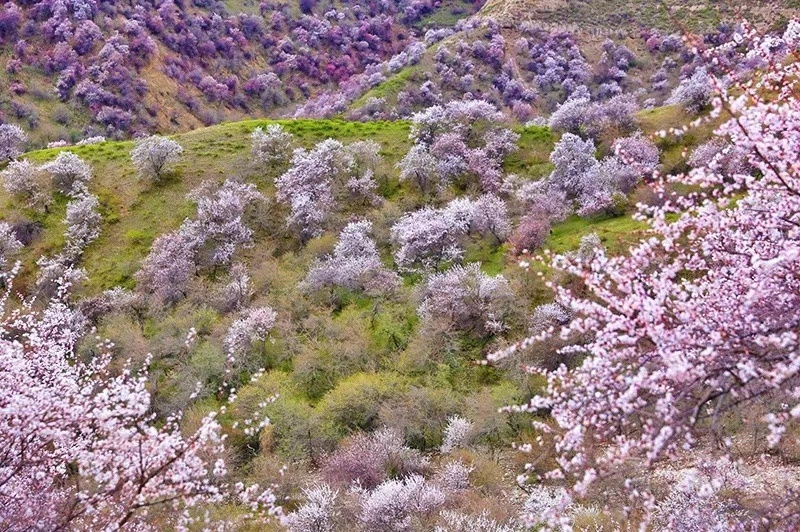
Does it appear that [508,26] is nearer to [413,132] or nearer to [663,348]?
[413,132]

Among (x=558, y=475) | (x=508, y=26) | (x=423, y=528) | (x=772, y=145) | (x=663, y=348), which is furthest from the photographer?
(x=508, y=26)

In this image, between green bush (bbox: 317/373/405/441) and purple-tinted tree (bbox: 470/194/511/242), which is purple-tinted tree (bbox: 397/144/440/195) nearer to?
purple-tinted tree (bbox: 470/194/511/242)

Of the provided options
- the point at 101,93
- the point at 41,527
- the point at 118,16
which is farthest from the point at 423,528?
the point at 118,16

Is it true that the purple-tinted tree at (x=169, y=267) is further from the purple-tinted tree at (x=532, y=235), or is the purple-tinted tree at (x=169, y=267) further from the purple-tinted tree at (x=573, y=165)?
the purple-tinted tree at (x=573, y=165)

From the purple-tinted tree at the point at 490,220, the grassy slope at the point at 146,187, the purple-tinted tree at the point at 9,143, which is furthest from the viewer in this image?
the purple-tinted tree at the point at 9,143

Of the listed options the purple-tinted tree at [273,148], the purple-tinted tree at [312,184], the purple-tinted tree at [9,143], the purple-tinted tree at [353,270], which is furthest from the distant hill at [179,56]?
the purple-tinted tree at [353,270]

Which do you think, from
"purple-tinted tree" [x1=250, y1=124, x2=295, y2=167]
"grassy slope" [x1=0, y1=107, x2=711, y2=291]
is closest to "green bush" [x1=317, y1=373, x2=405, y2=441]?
"grassy slope" [x1=0, y1=107, x2=711, y2=291]

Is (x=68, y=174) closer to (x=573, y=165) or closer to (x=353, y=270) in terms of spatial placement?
(x=353, y=270)

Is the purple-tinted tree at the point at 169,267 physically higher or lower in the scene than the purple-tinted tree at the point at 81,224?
lower

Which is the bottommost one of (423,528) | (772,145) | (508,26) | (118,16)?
(508,26)

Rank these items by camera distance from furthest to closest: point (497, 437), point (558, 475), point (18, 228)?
1. point (18, 228)
2. point (497, 437)
3. point (558, 475)

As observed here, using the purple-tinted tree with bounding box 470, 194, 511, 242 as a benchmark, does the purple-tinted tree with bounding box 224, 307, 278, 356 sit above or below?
above
